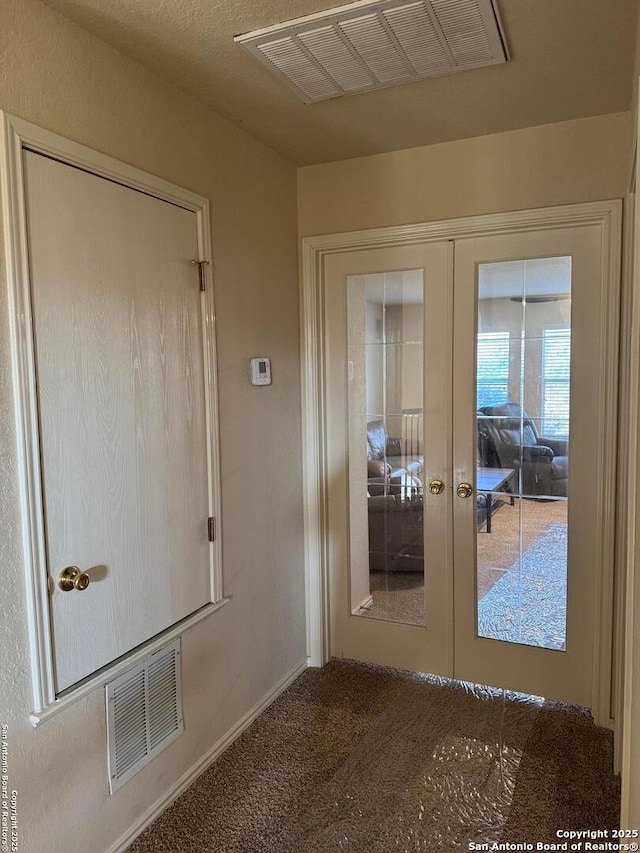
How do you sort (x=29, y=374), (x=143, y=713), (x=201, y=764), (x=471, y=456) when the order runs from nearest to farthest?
(x=29, y=374) → (x=143, y=713) → (x=201, y=764) → (x=471, y=456)

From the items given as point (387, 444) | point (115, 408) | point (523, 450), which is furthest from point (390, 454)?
point (115, 408)

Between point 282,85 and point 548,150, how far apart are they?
1.11 m

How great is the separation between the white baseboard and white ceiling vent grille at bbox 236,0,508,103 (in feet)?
7.92

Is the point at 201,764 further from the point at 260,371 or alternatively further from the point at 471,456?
the point at 471,456

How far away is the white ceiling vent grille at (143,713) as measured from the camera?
187 cm

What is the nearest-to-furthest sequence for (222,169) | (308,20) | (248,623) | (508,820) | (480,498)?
(308,20) < (508,820) < (222,169) < (248,623) < (480,498)

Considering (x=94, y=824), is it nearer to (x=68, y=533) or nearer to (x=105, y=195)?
(x=68, y=533)

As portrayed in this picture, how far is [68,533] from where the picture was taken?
1700 millimetres

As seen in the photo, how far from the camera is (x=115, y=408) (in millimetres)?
1843

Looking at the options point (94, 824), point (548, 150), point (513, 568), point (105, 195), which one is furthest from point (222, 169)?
point (94, 824)

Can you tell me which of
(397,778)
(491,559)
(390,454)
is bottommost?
(397,778)

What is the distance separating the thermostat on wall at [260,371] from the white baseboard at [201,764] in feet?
4.53

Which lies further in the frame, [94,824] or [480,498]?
[480,498]

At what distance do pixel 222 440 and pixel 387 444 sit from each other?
0.88 metres
